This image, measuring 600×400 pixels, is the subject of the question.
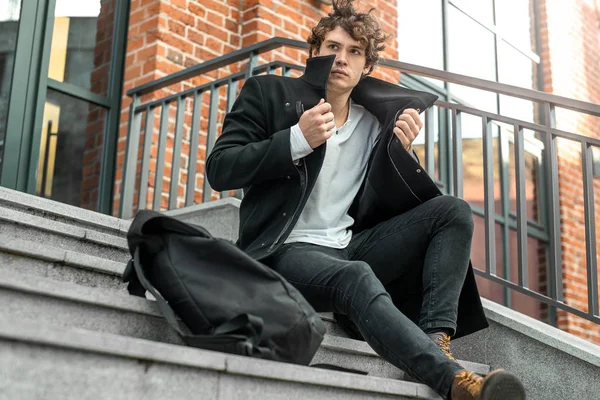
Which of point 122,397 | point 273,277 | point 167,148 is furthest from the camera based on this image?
point 167,148

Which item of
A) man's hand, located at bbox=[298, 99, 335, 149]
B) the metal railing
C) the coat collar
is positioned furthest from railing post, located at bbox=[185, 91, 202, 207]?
man's hand, located at bbox=[298, 99, 335, 149]

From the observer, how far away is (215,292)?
6.29ft

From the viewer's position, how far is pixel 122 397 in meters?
1.52

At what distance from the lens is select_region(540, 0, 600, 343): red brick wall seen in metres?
7.54

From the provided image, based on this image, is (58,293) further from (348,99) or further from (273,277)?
(348,99)

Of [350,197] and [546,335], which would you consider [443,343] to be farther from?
[546,335]

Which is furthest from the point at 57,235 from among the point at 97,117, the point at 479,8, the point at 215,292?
the point at 479,8

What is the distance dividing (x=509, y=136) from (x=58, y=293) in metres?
6.31

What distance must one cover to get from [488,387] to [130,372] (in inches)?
33.7

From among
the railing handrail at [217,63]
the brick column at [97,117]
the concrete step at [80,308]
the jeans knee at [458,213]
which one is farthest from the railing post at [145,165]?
the concrete step at [80,308]

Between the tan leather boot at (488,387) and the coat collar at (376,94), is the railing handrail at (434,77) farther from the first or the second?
the tan leather boot at (488,387)

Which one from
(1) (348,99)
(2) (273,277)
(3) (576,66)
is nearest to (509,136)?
(3) (576,66)

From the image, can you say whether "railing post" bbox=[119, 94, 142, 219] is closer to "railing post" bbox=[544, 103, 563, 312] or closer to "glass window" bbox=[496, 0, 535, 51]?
"railing post" bbox=[544, 103, 563, 312]

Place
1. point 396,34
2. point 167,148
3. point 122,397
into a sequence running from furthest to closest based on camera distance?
point 396,34 → point 167,148 → point 122,397
